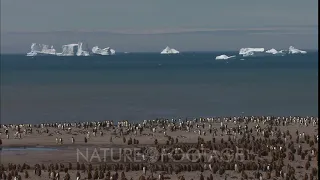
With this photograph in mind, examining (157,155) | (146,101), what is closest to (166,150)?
(157,155)

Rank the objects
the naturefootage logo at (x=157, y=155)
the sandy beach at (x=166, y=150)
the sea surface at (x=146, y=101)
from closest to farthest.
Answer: the sandy beach at (x=166, y=150) → the naturefootage logo at (x=157, y=155) → the sea surface at (x=146, y=101)

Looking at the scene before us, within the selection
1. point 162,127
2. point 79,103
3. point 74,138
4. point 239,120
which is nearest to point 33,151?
point 74,138

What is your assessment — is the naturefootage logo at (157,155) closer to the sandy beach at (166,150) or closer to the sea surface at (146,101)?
the sandy beach at (166,150)

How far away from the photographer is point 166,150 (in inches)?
1109

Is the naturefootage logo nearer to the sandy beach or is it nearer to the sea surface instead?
the sandy beach

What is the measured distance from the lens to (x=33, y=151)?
30.2 metres

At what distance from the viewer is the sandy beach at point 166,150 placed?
2400cm

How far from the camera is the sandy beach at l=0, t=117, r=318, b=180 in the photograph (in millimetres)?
24000

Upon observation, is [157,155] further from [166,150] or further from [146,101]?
[146,101]

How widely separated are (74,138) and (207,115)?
825 inches

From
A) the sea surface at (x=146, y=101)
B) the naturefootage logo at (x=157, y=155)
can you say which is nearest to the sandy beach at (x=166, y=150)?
the naturefootage logo at (x=157, y=155)

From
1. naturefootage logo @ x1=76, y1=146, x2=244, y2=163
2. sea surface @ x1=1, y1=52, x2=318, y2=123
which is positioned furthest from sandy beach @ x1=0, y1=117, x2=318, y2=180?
sea surface @ x1=1, y1=52, x2=318, y2=123

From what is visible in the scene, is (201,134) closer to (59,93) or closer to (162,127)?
(162,127)

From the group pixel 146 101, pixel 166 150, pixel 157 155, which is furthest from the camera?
pixel 146 101
